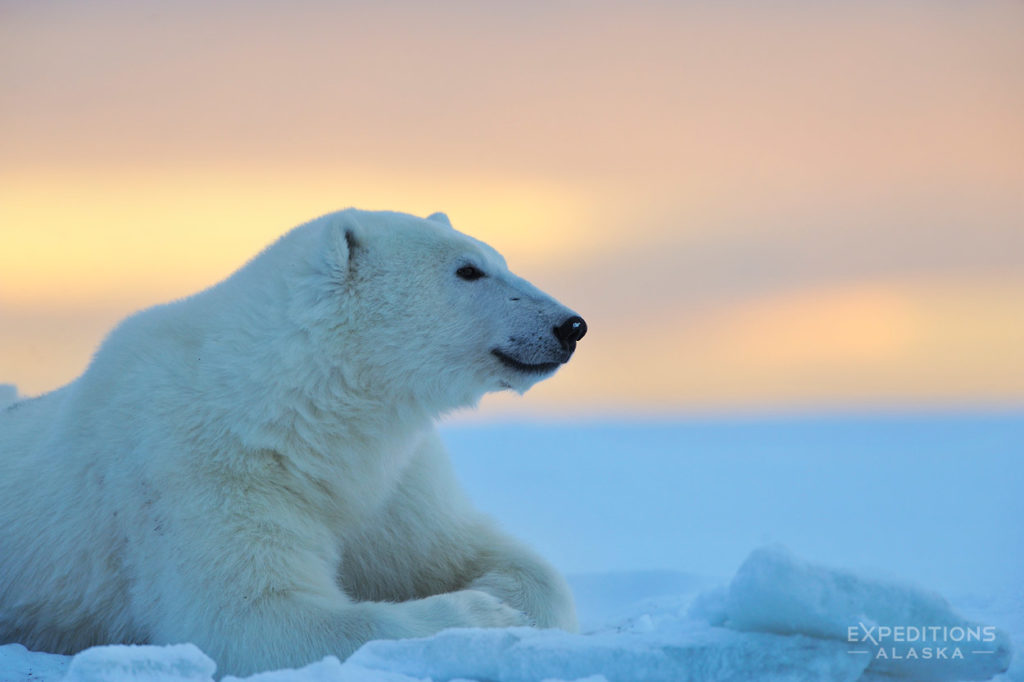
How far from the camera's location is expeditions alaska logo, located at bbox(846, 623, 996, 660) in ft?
10.4

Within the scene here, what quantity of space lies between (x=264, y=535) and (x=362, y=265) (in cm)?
104

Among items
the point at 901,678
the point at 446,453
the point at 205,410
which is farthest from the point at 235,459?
the point at 901,678

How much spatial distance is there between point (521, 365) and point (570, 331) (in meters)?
0.23

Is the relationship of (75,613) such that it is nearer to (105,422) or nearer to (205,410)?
(105,422)

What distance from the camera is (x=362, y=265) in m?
4.06

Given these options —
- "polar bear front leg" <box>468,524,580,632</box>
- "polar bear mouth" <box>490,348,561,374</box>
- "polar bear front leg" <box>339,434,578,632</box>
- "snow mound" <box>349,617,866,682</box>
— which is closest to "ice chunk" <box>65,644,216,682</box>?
"snow mound" <box>349,617,866,682</box>

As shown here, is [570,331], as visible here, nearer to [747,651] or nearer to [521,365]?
[521,365]

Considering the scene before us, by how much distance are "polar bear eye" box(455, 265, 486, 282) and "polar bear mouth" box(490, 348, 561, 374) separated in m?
0.30

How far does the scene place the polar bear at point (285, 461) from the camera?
12.2 ft

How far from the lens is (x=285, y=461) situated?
3916mm

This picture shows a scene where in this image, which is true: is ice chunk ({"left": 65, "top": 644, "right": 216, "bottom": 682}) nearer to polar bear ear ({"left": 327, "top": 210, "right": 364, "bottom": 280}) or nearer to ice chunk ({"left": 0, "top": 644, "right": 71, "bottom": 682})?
ice chunk ({"left": 0, "top": 644, "right": 71, "bottom": 682})

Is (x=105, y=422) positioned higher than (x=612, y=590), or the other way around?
(x=105, y=422)

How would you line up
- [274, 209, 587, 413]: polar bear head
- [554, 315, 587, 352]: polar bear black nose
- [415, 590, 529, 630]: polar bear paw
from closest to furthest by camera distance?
1. [415, 590, 529, 630]: polar bear paw
2. [274, 209, 587, 413]: polar bear head
3. [554, 315, 587, 352]: polar bear black nose

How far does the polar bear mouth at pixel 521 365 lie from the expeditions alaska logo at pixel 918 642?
1516 millimetres
